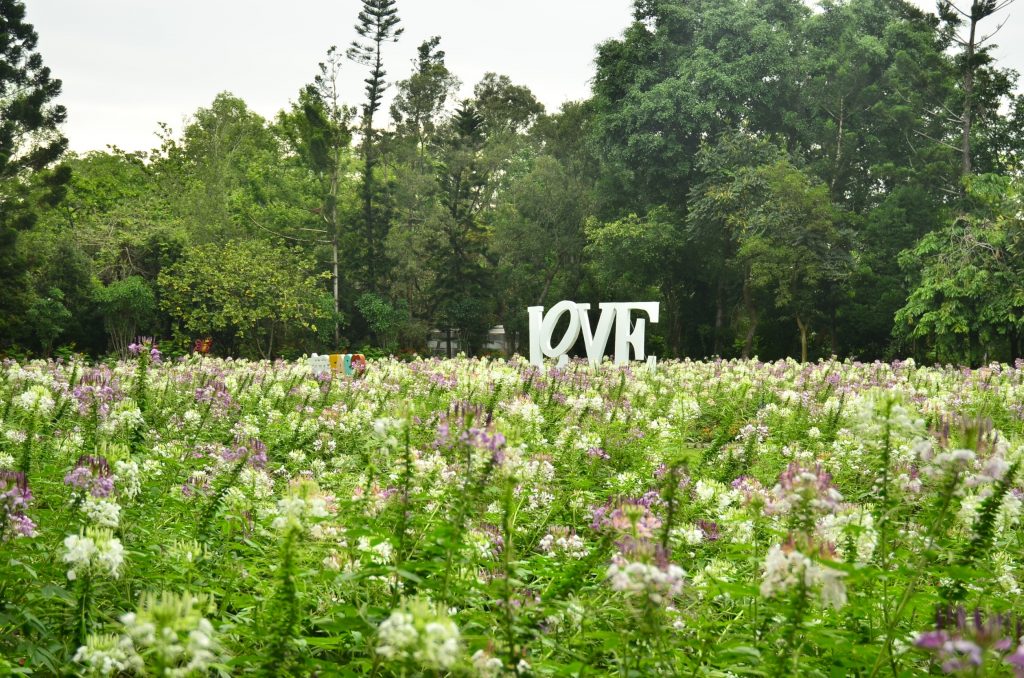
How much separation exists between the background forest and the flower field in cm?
1976

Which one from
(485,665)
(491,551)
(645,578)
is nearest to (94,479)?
(491,551)

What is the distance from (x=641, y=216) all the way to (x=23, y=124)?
853 inches

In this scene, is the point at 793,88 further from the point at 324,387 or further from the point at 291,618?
the point at 291,618

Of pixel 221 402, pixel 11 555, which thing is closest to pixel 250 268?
pixel 221 402

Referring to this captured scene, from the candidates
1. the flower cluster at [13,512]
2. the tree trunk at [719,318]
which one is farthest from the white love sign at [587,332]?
the tree trunk at [719,318]

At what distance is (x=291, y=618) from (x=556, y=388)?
7.29 metres

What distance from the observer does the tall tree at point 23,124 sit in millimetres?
24016

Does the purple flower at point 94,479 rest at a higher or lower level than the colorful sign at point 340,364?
lower

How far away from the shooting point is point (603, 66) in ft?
111

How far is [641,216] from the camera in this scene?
33.3m

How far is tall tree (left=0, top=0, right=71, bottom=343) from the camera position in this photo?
24.0 meters

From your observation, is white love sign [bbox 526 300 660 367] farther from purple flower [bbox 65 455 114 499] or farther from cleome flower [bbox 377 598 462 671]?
cleome flower [bbox 377 598 462 671]

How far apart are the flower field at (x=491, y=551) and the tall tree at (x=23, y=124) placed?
21350 millimetres

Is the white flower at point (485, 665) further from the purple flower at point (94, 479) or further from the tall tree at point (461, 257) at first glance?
the tall tree at point (461, 257)
